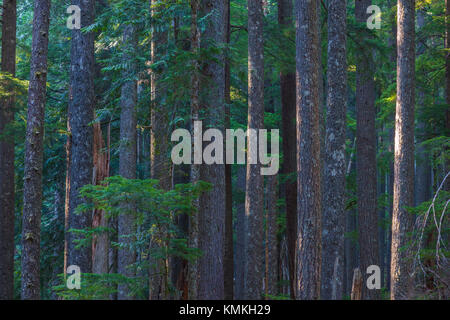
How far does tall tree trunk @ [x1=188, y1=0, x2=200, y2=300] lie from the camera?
12.1m

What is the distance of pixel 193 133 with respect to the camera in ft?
41.2

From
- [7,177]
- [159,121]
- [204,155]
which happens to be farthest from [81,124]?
[204,155]

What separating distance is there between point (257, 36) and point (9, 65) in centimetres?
725

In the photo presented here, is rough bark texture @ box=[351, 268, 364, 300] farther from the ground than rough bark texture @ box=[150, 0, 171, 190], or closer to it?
closer to it

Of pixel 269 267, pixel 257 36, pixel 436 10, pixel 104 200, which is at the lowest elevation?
pixel 269 267

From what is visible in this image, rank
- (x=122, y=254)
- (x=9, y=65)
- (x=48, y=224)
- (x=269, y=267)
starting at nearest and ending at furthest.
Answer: (x=122, y=254) → (x=9, y=65) → (x=269, y=267) → (x=48, y=224)

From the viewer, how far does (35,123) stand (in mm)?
12766

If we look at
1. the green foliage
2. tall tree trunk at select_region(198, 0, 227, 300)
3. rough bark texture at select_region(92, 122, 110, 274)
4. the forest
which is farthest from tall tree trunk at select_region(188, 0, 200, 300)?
rough bark texture at select_region(92, 122, 110, 274)

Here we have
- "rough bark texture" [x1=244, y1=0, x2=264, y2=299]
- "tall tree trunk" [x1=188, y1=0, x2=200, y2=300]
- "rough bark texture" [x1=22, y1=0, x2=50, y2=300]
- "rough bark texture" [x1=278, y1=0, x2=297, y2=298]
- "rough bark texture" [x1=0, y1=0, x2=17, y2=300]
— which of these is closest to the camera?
"tall tree trunk" [x1=188, y1=0, x2=200, y2=300]

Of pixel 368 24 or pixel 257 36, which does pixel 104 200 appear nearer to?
pixel 257 36

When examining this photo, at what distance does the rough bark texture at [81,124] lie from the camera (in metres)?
14.7

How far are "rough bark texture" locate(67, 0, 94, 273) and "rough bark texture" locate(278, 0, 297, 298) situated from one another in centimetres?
683

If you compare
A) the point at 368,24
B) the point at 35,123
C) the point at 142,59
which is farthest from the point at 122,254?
the point at 368,24

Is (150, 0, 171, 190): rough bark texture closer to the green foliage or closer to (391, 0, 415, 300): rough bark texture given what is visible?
the green foliage
